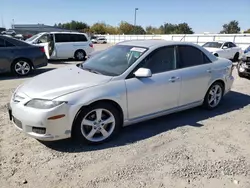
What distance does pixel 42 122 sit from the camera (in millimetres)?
3227

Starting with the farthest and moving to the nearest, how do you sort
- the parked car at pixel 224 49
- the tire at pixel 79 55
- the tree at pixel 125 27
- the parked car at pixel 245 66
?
the tree at pixel 125 27 → the parked car at pixel 224 49 → the tire at pixel 79 55 → the parked car at pixel 245 66

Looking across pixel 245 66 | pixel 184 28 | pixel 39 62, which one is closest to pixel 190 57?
pixel 245 66

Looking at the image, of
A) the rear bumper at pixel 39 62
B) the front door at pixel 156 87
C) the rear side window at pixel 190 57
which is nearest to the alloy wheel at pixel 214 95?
the rear side window at pixel 190 57

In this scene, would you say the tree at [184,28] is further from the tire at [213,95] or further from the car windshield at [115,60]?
the car windshield at [115,60]

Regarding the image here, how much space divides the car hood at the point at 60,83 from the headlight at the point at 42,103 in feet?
0.19

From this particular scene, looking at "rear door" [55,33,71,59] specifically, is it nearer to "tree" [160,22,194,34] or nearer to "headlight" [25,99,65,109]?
"headlight" [25,99,65,109]

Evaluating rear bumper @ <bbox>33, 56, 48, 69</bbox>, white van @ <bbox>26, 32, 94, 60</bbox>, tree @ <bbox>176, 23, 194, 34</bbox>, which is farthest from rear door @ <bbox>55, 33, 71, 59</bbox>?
tree @ <bbox>176, 23, 194, 34</bbox>

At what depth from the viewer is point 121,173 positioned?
3.01m

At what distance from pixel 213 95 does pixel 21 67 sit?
6.46m

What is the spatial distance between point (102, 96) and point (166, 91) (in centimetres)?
126

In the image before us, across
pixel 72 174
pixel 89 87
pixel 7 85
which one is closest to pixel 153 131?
pixel 89 87

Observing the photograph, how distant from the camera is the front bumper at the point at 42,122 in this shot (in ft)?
10.6

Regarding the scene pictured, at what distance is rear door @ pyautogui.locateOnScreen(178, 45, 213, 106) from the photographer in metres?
4.55

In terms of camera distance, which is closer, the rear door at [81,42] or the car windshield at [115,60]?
the car windshield at [115,60]
